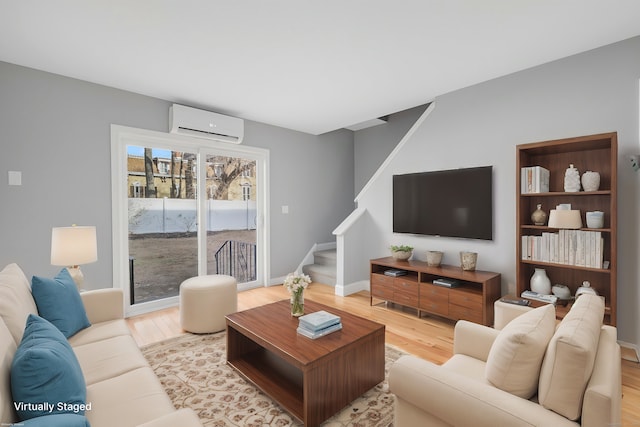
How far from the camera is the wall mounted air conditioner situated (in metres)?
3.57

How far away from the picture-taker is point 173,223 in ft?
12.6

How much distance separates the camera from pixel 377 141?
18.0 ft

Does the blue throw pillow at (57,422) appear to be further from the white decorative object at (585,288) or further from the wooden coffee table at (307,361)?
the white decorative object at (585,288)

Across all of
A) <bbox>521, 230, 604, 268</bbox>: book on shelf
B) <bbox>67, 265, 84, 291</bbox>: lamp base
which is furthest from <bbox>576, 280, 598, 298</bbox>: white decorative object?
<bbox>67, 265, 84, 291</bbox>: lamp base

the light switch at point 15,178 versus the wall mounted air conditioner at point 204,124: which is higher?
the wall mounted air conditioner at point 204,124

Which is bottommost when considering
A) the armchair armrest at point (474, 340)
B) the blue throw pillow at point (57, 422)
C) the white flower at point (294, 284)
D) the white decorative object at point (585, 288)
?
the armchair armrest at point (474, 340)

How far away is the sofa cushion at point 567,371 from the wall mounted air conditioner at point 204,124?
12.7 ft

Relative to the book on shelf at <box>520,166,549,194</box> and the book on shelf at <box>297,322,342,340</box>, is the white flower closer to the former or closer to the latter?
the book on shelf at <box>297,322,342,340</box>

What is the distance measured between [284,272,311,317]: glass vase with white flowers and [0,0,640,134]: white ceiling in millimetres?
1869

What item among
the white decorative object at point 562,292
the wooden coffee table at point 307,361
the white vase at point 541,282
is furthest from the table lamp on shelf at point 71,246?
the white decorative object at point 562,292

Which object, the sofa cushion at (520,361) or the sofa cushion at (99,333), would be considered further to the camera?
the sofa cushion at (99,333)

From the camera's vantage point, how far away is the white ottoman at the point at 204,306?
9.53 feet

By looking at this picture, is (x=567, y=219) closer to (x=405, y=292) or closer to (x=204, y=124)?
(x=405, y=292)

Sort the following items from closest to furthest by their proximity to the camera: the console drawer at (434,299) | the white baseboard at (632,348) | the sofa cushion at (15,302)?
the sofa cushion at (15,302)
the white baseboard at (632,348)
the console drawer at (434,299)
